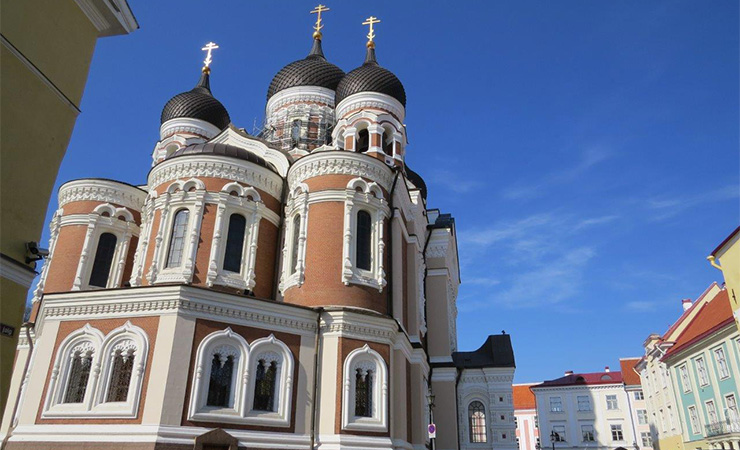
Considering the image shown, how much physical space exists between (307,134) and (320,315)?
12.5 metres

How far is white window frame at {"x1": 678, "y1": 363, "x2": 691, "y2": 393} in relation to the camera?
92.3ft

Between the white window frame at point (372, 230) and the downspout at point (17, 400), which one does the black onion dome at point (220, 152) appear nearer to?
the white window frame at point (372, 230)

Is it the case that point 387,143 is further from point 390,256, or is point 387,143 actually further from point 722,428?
point 722,428

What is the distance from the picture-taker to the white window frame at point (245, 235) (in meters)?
16.8

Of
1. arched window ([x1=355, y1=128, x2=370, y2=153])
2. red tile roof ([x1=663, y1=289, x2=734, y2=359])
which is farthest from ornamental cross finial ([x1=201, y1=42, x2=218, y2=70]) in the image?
red tile roof ([x1=663, y1=289, x2=734, y2=359])

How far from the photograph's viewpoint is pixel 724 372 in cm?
2450

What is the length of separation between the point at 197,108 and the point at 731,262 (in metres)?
22.9

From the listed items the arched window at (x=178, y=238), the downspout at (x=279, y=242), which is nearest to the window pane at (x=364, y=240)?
the downspout at (x=279, y=242)

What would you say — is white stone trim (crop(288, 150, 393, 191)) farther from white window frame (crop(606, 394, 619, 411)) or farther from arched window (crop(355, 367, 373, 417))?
white window frame (crop(606, 394, 619, 411))

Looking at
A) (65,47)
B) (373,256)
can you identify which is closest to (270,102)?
(373,256)

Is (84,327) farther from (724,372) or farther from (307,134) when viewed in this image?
(724,372)

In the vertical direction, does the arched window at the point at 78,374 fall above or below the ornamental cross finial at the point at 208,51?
below

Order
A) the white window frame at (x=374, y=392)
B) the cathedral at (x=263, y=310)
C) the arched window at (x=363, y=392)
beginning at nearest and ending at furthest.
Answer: the cathedral at (x=263, y=310) → the white window frame at (x=374, y=392) → the arched window at (x=363, y=392)

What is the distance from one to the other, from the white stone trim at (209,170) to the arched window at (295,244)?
5.61 ft
